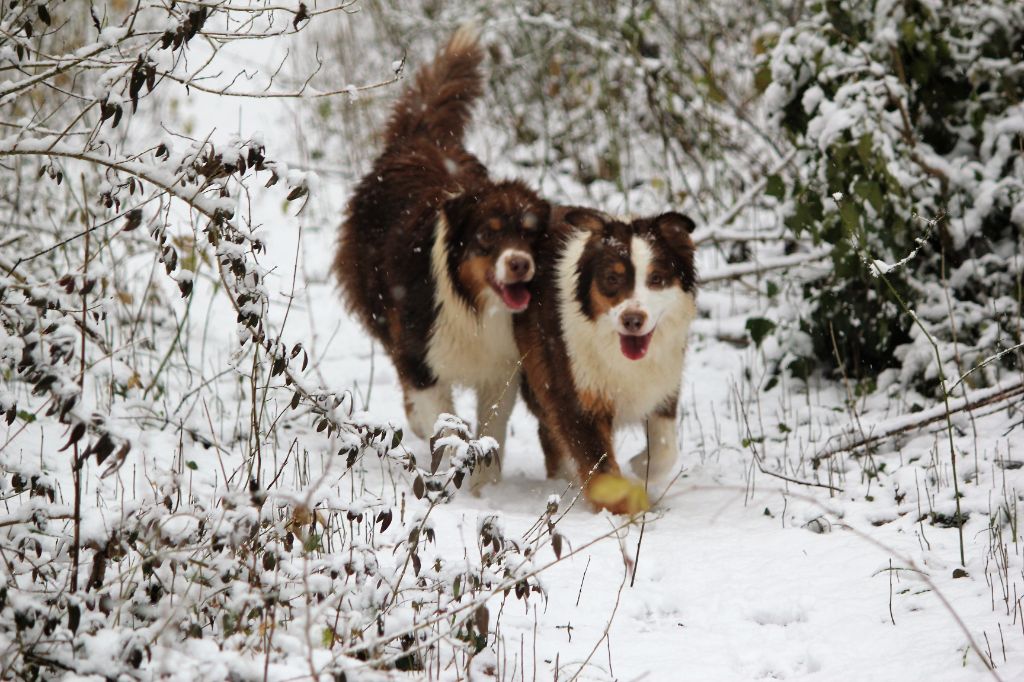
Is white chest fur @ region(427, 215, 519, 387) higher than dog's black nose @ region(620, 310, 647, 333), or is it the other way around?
white chest fur @ region(427, 215, 519, 387)

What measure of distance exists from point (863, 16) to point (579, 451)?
10.3 ft

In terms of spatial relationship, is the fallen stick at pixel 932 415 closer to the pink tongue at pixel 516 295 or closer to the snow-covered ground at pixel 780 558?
the snow-covered ground at pixel 780 558

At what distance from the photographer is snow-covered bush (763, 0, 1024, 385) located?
5137 mm

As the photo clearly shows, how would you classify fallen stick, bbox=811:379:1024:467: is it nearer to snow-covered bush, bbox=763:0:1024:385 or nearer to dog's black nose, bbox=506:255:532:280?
snow-covered bush, bbox=763:0:1024:385

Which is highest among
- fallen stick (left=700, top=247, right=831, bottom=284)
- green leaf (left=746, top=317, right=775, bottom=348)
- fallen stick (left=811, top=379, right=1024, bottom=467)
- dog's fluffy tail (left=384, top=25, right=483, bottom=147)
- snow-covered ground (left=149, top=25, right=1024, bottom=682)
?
dog's fluffy tail (left=384, top=25, right=483, bottom=147)

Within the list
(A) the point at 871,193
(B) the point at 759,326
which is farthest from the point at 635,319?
(B) the point at 759,326

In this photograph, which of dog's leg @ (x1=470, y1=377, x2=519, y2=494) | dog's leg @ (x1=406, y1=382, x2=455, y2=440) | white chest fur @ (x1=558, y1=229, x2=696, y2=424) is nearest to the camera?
white chest fur @ (x1=558, y1=229, x2=696, y2=424)

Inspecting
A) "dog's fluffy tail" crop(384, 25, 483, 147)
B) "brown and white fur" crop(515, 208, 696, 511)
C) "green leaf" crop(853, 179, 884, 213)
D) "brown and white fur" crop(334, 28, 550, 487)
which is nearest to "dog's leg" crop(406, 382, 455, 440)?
"brown and white fur" crop(334, 28, 550, 487)

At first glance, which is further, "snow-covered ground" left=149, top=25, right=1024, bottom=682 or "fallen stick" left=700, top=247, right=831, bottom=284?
"fallen stick" left=700, top=247, right=831, bottom=284

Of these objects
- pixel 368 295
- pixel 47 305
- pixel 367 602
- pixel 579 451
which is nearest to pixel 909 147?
pixel 579 451

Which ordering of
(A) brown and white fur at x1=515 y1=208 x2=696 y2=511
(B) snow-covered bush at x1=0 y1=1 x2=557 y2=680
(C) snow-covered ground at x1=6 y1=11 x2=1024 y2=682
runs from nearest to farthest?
(B) snow-covered bush at x1=0 y1=1 x2=557 y2=680 < (C) snow-covered ground at x1=6 y1=11 x2=1024 y2=682 < (A) brown and white fur at x1=515 y1=208 x2=696 y2=511

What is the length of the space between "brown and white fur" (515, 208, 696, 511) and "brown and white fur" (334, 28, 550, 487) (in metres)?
0.24

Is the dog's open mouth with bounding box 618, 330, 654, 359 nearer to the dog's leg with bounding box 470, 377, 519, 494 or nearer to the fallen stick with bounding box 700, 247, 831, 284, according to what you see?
the dog's leg with bounding box 470, 377, 519, 494

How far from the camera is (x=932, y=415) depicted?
176 inches
